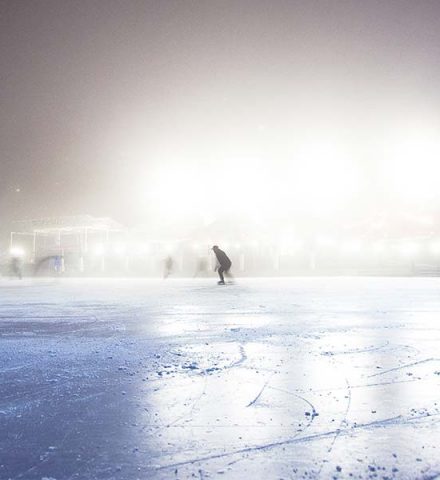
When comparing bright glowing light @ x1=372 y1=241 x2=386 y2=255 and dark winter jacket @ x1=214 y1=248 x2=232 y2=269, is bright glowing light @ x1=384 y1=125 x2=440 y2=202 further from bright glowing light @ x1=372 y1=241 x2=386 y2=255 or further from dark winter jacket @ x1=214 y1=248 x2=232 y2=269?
dark winter jacket @ x1=214 y1=248 x2=232 y2=269

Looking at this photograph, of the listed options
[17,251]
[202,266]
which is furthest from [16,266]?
[202,266]

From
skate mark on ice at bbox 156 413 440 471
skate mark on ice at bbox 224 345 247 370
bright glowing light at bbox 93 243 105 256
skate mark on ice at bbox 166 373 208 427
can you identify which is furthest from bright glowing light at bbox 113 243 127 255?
skate mark on ice at bbox 156 413 440 471

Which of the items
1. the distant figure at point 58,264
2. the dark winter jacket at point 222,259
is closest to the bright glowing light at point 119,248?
the distant figure at point 58,264

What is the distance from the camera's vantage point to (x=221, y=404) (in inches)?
111

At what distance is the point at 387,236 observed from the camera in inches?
1188

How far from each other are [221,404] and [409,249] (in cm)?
2911

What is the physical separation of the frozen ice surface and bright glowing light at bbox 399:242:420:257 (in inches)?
986

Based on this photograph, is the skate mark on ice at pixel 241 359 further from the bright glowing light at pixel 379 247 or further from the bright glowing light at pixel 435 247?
the bright glowing light at pixel 379 247

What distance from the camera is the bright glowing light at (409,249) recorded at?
2911cm

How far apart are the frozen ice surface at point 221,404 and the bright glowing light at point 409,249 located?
25034mm

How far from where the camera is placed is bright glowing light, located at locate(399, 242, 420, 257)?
29109 millimetres

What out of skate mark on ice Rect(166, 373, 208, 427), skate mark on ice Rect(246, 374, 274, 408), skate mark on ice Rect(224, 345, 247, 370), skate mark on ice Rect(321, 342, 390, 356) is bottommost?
skate mark on ice Rect(224, 345, 247, 370)

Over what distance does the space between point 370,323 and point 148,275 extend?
26558 mm

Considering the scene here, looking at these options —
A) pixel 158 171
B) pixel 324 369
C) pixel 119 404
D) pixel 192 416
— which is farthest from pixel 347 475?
pixel 158 171
